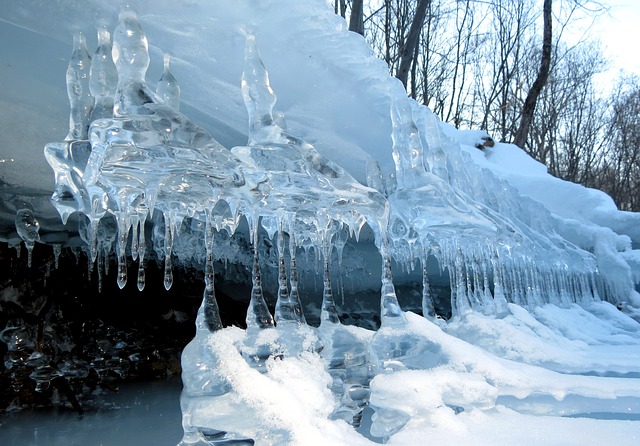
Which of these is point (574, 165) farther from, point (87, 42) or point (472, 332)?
point (87, 42)

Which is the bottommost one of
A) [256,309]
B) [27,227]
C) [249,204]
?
[256,309]

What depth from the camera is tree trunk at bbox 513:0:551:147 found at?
1088 centimetres

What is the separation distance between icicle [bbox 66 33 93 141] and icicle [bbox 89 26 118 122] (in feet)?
0.48

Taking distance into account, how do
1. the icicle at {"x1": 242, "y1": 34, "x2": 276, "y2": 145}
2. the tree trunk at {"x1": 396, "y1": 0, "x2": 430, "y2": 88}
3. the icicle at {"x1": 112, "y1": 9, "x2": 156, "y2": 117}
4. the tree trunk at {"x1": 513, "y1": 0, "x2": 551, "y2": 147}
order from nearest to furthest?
the icicle at {"x1": 112, "y1": 9, "x2": 156, "y2": 117} < the icicle at {"x1": 242, "y1": 34, "x2": 276, "y2": 145} < the tree trunk at {"x1": 396, "y1": 0, "x2": 430, "y2": 88} < the tree trunk at {"x1": 513, "y1": 0, "x2": 551, "y2": 147}

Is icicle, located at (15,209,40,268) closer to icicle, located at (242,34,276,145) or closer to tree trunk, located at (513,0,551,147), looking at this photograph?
icicle, located at (242,34,276,145)

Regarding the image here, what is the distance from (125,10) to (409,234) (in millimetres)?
2762

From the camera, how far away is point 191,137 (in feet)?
5.94

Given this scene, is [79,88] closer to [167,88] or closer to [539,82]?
[167,88]

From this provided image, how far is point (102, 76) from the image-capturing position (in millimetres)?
2209

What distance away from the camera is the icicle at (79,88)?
91.7 inches

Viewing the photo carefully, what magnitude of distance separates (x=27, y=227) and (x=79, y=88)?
2.38 metres

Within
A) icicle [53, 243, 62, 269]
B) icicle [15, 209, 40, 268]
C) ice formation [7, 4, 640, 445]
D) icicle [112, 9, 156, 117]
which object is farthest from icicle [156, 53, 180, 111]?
icicle [53, 243, 62, 269]

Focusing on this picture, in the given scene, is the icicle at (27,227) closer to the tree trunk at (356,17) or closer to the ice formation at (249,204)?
the ice formation at (249,204)

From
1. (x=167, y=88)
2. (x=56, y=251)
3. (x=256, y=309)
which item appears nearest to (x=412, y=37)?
(x=56, y=251)
